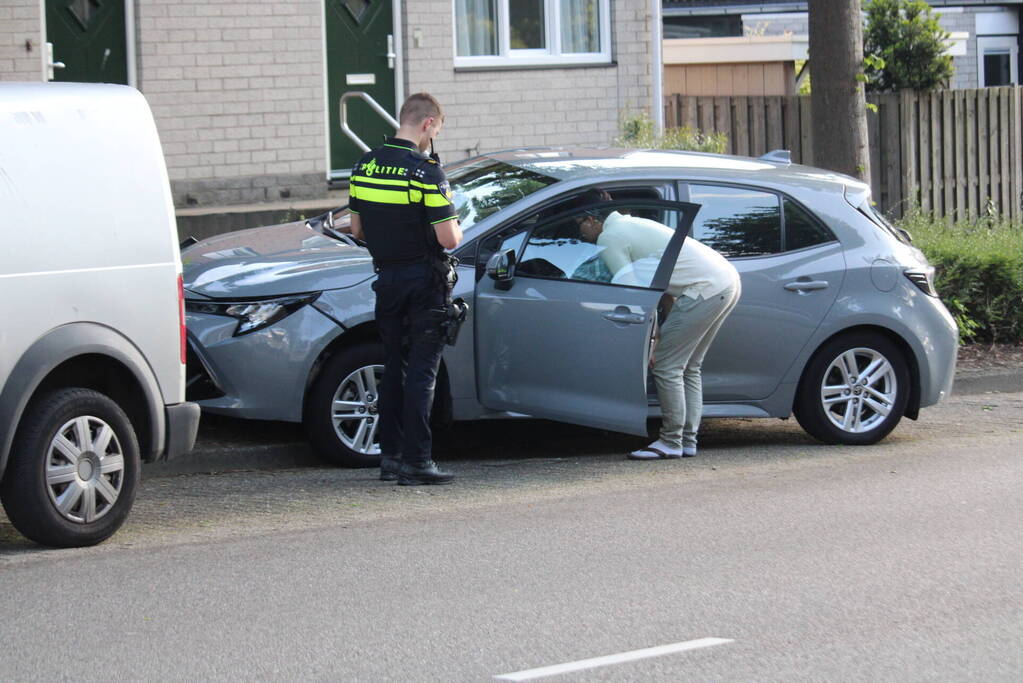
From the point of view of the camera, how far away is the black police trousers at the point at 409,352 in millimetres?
7539

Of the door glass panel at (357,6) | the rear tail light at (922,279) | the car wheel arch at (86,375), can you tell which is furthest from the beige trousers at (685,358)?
the door glass panel at (357,6)

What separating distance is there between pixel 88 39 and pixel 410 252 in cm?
816

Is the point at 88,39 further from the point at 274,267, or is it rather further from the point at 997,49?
the point at 997,49

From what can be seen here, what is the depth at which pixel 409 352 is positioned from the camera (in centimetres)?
768

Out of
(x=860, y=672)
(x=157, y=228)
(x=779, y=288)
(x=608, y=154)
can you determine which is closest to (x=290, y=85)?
(x=608, y=154)

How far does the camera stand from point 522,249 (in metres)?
8.35

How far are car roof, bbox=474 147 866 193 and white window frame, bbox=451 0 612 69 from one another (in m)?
6.75

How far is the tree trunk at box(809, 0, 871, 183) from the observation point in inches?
480

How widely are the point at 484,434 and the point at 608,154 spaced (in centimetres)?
193

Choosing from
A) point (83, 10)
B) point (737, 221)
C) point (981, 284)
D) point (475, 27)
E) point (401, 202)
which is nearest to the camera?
point (401, 202)

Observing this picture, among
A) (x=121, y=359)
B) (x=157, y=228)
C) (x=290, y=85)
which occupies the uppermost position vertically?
(x=290, y=85)

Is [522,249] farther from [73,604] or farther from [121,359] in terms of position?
[73,604]

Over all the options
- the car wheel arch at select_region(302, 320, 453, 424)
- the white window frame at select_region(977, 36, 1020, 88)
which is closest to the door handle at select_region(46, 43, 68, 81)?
the car wheel arch at select_region(302, 320, 453, 424)

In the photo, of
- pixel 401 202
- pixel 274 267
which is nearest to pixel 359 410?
pixel 274 267
